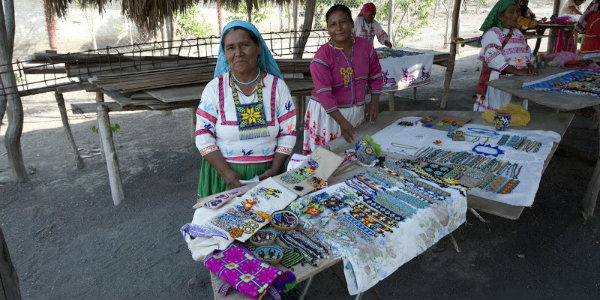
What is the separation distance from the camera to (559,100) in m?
3.32

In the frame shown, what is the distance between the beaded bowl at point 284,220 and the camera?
71.2 inches

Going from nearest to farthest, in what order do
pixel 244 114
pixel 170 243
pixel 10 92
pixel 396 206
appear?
pixel 396 206 < pixel 244 114 < pixel 170 243 < pixel 10 92

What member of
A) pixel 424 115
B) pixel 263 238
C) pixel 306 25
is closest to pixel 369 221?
pixel 263 238

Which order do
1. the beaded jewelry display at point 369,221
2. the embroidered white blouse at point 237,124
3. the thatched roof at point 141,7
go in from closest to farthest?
the beaded jewelry display at point 369,221
the embroidered white blouse at point 237,124
the thatched roof at point 141,7

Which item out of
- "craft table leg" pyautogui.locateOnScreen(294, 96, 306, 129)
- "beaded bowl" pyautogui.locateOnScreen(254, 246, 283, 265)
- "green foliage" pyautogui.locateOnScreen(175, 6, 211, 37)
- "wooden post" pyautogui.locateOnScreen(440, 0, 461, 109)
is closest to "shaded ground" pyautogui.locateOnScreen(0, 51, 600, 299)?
"beaded bowl" pyautogui.locateOnScreen(254, 246, 283, 265)

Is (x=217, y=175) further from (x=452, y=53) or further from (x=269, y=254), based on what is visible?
(x=452, y=53)

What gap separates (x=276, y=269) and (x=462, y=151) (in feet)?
5.92

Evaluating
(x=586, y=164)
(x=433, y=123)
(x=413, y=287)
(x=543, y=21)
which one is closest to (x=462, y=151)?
(x=433, y=123)

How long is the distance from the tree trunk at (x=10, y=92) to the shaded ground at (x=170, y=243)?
1.08 feet

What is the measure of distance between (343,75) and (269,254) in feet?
6.71

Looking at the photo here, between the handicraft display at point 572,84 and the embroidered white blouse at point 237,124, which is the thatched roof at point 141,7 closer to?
the embroidered white blouse at point 237,124

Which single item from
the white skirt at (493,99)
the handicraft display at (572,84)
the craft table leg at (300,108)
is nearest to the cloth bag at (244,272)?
the handicraft display at (572,84)

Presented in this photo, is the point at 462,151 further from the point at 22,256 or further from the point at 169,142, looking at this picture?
the point at 169,142

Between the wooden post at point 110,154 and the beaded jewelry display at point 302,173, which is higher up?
the beaded jewelry display at point 302,173
